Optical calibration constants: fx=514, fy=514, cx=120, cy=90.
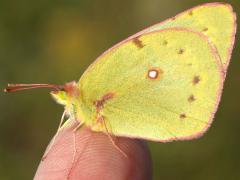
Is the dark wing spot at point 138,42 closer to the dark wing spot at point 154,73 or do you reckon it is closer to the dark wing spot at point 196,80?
the dark wing spot at point 154,73

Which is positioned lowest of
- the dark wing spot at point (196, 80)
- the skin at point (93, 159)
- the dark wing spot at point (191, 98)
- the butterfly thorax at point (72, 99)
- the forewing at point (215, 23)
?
the skin at point (93, 159)

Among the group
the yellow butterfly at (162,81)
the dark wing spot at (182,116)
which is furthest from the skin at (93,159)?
the dark wing spot at (182,116)

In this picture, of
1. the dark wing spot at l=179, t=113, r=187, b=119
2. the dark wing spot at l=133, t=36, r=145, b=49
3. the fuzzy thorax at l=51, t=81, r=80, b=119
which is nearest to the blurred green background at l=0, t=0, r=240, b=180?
the dark wing spot at l=179, t=113, r=187, b=119

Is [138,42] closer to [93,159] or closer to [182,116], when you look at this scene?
[182,116]

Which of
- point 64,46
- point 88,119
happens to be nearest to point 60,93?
point 88,119

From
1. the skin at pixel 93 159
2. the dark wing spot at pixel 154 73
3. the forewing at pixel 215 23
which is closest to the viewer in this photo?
the skin at pixel 93 159

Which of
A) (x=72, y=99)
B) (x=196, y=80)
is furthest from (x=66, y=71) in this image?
(x=196, y=80)

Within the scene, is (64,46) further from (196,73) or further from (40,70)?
(196,73)
